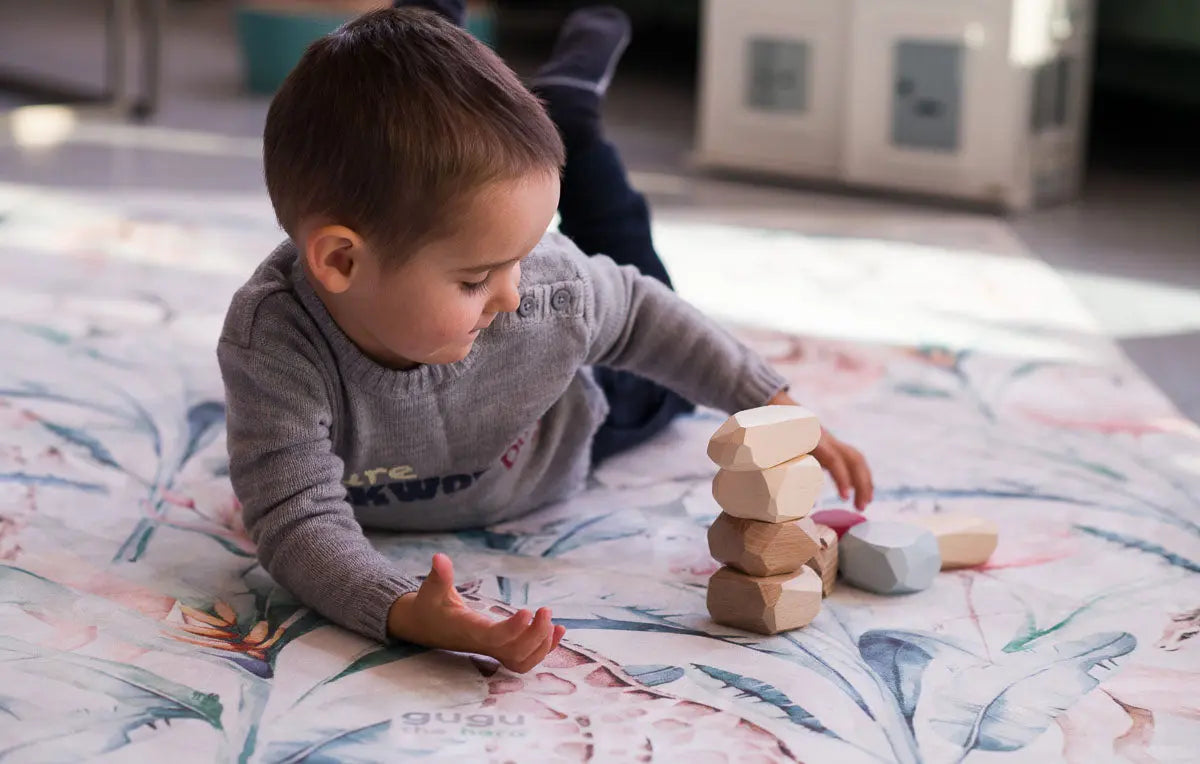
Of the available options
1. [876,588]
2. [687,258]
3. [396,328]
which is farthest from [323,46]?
[687,258]

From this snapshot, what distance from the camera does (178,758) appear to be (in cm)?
56

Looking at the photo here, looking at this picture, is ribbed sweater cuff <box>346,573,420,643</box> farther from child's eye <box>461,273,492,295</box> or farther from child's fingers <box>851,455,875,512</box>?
A: child's fingers <box>851,455,875,512</box>

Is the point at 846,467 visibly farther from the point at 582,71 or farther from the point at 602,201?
the point at 582,71

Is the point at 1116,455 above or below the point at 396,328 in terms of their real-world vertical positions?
below

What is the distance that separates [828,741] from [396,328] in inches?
10.4

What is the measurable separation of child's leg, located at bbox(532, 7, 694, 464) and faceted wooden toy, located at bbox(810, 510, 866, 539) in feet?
0.58

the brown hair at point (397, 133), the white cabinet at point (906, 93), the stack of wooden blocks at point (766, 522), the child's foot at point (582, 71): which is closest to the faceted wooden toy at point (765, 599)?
the stack of wooden blocks at point (766, 522)

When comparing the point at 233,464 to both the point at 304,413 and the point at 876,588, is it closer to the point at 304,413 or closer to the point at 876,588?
the point at 304,413

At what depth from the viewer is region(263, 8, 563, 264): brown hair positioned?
60 centimetres

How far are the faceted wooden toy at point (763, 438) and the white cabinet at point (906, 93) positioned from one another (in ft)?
3.50

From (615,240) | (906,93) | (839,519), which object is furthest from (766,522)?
(906,93)

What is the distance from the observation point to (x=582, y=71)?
3.33 ft

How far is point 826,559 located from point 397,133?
0.97 feet

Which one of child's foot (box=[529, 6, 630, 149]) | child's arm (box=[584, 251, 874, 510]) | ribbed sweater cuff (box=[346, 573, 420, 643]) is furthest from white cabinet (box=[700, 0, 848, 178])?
ribbed sweater cuff (box=[346, 573, 420, 643])
